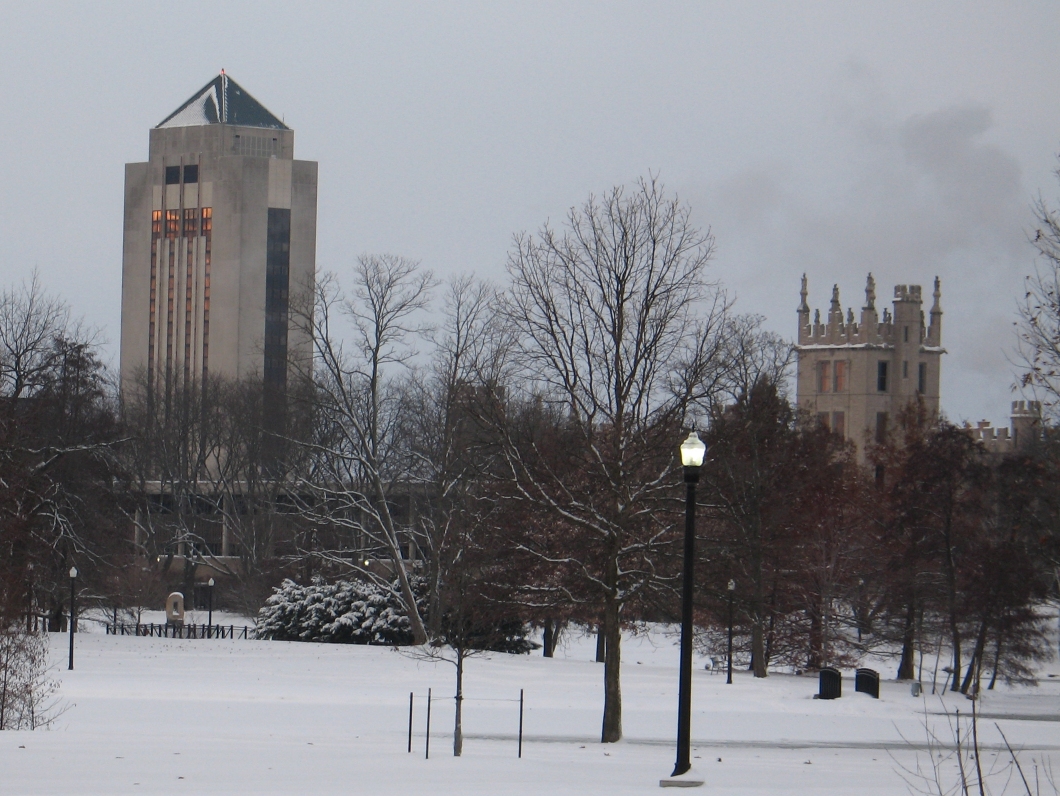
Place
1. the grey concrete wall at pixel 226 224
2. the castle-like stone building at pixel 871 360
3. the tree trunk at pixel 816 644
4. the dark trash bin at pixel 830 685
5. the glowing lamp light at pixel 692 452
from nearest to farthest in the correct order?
the glowing lamp light at pixel 692 452 < the dark trash bin at pixel 830 685 < the tree trunk at pixel 816 644 < the castle-like stone building at pixel 871 360 < the grey concrete wall at pixel 226 224

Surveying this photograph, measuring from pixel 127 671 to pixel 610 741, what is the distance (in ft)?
52.2

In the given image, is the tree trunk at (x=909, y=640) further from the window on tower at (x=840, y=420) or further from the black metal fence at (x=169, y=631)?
the window on tower at (x=840, y=420)

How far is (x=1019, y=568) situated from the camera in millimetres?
36625

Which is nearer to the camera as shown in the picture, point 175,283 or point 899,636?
point 899,636

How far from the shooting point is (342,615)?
45531 millimetres

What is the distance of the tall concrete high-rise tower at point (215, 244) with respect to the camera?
128 metres

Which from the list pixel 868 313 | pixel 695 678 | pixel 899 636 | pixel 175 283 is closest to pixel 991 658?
pixel 899 636

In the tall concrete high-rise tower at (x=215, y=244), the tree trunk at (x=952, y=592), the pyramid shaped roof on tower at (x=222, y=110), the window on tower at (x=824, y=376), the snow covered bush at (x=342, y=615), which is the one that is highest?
the pyramid shaped roof on tower at (x=222, y=110)

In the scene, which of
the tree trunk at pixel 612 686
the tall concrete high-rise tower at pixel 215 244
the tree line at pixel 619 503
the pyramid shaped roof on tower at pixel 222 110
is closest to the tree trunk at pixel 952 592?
the tree line at pixel 619 503

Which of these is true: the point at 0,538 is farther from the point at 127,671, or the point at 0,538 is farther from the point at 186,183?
the point at 186,183

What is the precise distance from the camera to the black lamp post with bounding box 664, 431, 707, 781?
15758 mm

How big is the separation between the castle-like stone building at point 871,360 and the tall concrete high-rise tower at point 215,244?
53734mm

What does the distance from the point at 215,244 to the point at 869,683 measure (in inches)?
4158

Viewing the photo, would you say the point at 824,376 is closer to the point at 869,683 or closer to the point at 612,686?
the point at 869,683
